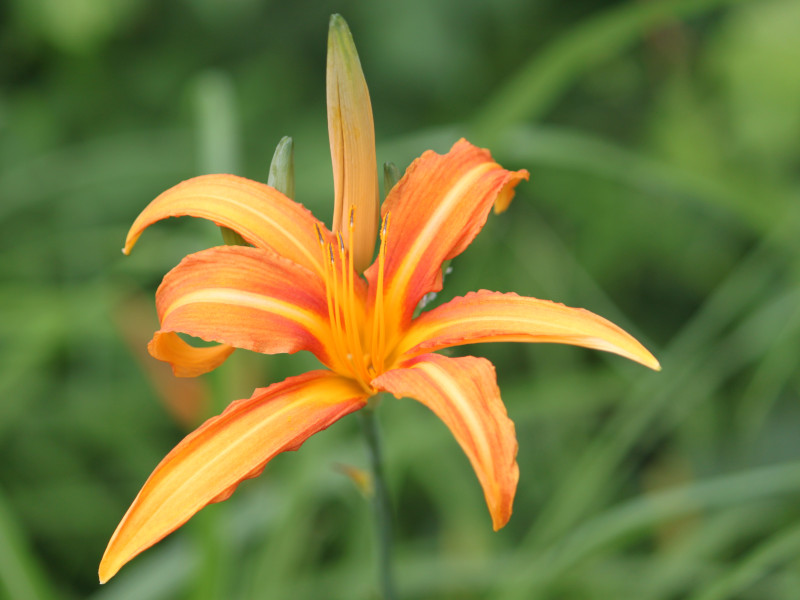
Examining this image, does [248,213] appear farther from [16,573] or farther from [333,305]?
[16,573]

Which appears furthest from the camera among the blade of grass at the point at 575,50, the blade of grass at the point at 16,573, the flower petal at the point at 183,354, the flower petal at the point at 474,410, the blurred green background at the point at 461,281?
the blurred green background at the point at 461,281

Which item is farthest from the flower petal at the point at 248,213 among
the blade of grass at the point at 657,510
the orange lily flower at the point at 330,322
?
the blade of grass at the point at 657,510

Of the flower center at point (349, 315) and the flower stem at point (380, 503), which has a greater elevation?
the flower center at point (349, 315)

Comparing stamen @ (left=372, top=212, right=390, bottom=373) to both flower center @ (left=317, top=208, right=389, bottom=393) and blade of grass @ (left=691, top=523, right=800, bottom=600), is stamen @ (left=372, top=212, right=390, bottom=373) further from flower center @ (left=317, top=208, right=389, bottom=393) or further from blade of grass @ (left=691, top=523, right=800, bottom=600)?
blade of grass @ (left=691, top=523, right=800, bottom=600)

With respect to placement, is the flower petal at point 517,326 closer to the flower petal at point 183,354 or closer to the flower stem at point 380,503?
the flower stem at point 380,503

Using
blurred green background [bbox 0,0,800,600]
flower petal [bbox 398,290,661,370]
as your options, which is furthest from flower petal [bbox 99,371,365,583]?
blurred green background [bbox 0,0,800,600]

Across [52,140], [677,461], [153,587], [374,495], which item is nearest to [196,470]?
[374,495]

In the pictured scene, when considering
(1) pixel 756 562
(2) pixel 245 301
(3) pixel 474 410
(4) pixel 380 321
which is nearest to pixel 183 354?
(2) pixel 245 301
